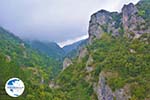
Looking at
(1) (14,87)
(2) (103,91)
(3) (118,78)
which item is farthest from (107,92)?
(1) (14,87)

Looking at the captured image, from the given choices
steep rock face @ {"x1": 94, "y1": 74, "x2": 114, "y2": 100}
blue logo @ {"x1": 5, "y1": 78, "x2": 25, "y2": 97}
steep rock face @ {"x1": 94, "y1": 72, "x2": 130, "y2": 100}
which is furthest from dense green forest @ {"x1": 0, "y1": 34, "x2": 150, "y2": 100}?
blue logo @ {"x1": 5, "y1": 78, "x2": 25, "y2": 97}

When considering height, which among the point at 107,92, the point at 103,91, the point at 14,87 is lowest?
the point at 107,92

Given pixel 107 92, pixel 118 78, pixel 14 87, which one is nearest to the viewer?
pixel 14 87

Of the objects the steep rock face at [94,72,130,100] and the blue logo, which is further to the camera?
the steep rock face at [94,72,130,100]

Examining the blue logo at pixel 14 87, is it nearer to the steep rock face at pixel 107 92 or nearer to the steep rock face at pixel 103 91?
the steep rock face at pixel 107 92

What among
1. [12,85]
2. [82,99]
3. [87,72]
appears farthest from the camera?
[87,72]

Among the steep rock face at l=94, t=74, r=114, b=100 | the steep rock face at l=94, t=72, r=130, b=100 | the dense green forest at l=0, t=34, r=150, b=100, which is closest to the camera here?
the dense green forest at l=0, t=34, r=150, b=100

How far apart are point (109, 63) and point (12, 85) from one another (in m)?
142

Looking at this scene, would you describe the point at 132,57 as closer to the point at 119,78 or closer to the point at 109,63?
the point at 109,63

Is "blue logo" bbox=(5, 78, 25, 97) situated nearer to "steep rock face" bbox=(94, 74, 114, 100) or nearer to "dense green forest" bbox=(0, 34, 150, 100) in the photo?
"dense green forest" bbox=(0, 34, 150, 100)

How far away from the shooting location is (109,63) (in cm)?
16538

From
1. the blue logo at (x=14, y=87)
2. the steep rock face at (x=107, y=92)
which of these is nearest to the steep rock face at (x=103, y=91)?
the steep rock face at (x=107, y=92)

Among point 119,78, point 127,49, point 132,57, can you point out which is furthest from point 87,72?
point 119,78

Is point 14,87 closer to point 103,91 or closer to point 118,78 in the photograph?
point 118,78
